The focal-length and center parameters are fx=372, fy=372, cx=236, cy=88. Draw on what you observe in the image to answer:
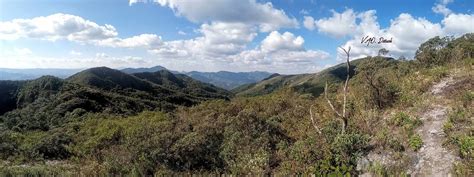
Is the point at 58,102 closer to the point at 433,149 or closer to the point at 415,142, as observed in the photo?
the point at 415,142

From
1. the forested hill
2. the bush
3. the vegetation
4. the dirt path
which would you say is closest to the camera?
the dirt path

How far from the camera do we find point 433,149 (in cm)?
1131

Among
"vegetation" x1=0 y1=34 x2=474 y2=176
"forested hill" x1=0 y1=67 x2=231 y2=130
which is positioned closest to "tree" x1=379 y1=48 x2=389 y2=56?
"vegetation" x1=0 y1=34 x2=474 y2=176

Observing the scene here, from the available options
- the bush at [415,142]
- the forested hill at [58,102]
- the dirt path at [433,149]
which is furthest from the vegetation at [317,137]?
the forested hill at [58,102]

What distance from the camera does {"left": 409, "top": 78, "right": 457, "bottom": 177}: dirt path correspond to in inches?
411

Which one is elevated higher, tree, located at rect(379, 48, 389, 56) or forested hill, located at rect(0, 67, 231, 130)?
tree, located at rect(379, 48, 389, 56)

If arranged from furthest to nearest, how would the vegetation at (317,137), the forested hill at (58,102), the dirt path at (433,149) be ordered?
the forested hill at (58,102), the vegetation at (317,137), the dirt path at (433,149)

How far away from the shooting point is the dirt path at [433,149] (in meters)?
10.4

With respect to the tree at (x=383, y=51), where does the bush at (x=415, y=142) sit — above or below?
below

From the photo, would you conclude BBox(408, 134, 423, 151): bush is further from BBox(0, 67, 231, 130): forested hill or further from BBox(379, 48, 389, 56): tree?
BBox(0, 67, 231, 130): forested hill

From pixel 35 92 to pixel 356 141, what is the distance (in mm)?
164242

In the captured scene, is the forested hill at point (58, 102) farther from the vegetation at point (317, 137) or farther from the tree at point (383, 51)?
the tree at point (383, 51)

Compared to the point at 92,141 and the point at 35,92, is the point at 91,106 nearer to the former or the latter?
the point at 35,92

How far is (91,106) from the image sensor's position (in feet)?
390
